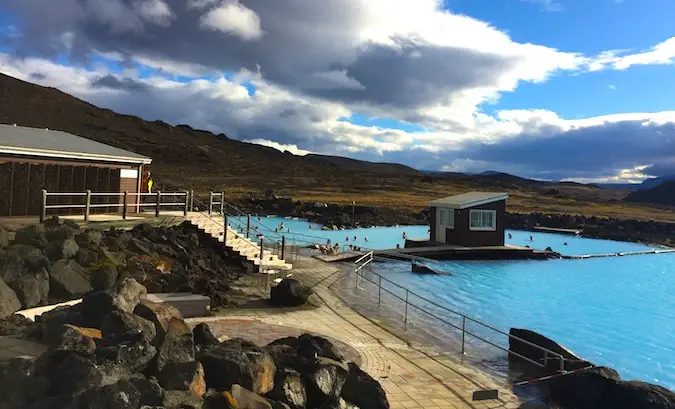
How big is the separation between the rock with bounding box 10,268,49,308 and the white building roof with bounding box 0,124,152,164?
23.0 ft

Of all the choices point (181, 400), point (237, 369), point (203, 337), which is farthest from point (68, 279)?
point (181, 400)

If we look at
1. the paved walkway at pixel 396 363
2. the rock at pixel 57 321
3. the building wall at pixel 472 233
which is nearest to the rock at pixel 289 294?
the paved walkway at pixel 396 363

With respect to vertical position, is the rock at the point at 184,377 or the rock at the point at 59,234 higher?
the rock at the point at 59,234

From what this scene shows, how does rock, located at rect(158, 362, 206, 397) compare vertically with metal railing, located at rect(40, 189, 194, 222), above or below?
below

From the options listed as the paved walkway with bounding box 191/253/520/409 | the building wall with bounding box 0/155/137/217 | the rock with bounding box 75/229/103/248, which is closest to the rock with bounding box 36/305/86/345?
the paved walkway with bounding box 191/253/520/409

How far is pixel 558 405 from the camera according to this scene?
9.21m

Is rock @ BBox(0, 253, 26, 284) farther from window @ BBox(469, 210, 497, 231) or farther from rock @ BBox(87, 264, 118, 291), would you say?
window @ BBox(469, 210, 497, 231)

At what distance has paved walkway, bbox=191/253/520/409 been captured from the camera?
830 centimetres

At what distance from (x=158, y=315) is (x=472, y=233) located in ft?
85.6

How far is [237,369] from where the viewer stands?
6.36m

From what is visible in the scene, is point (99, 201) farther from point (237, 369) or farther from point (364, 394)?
point (364, 394)

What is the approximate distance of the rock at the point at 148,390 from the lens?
5182mm

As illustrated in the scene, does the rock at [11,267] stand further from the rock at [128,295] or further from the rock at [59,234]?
the rock at [128,295]

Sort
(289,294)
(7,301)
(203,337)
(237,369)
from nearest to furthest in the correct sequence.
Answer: (237,369) → (203,337) → (7,301) → (289,294)
